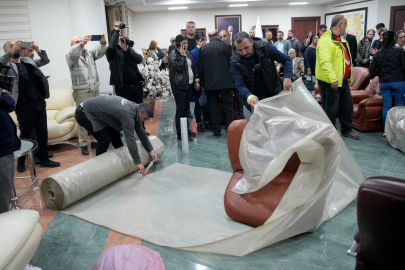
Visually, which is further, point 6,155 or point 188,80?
point 188,80

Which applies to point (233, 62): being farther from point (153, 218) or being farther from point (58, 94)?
point (58, 94)

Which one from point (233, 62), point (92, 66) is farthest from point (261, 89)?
point (92, 66)

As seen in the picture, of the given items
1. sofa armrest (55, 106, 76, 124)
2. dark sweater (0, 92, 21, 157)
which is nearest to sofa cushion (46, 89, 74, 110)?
sofa armrest (55, 106, 76, 124)

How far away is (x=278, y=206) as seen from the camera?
2125 mm

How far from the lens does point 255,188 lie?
2.24m

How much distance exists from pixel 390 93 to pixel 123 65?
3.47 metres

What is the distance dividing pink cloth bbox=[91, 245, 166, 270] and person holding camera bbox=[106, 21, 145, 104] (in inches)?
119

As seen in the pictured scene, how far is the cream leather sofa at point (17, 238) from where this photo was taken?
1.47 meters

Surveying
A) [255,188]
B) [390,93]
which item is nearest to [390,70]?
[390,93]

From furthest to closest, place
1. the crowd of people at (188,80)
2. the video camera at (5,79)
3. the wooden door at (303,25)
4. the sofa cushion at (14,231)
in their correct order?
the wooden door at (303,25)
the crowd of people at (188,80)
the video camera at (5,79)
the sofa cushion at (14,231)

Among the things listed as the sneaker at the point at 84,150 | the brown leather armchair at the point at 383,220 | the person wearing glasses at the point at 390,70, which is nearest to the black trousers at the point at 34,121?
the sneaker at the point at 84,150

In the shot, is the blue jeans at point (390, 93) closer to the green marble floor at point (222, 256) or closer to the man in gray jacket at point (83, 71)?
the green marble floor at point (222, 256)

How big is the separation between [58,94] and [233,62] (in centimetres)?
296

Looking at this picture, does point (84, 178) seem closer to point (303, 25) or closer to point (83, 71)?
point (83, 71)
